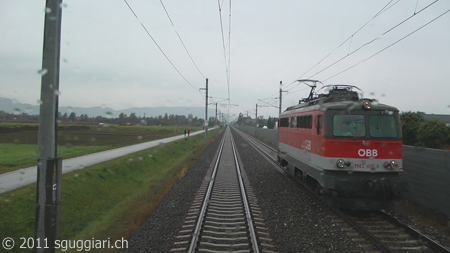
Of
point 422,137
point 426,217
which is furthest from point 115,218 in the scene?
point 422,137

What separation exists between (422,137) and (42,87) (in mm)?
19329

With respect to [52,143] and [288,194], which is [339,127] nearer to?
[288,194]

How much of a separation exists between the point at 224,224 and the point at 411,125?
16.7m

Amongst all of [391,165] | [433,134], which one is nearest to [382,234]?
[391,165]

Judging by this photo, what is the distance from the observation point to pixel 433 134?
15523 millimetres

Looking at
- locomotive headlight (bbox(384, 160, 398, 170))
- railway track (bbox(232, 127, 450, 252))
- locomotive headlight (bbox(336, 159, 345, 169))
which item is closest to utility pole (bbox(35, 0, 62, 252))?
railway track (bbox(232, 127, 450, 252))

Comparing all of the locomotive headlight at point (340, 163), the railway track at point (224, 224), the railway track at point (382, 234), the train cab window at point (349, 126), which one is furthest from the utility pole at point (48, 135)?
the train cab window at point (349, 126)

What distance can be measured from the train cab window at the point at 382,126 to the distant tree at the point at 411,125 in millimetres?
12339

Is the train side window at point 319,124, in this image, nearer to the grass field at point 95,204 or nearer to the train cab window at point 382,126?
the train cab window at point 382,126

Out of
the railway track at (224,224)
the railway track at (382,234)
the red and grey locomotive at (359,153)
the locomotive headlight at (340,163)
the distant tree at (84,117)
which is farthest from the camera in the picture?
the distant tree at (84,117)

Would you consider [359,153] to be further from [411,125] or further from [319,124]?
[411,125]

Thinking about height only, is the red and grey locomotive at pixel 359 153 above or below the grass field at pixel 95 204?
above

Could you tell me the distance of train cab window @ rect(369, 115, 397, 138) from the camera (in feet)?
25.5

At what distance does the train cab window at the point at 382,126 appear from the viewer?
25.5 ft
